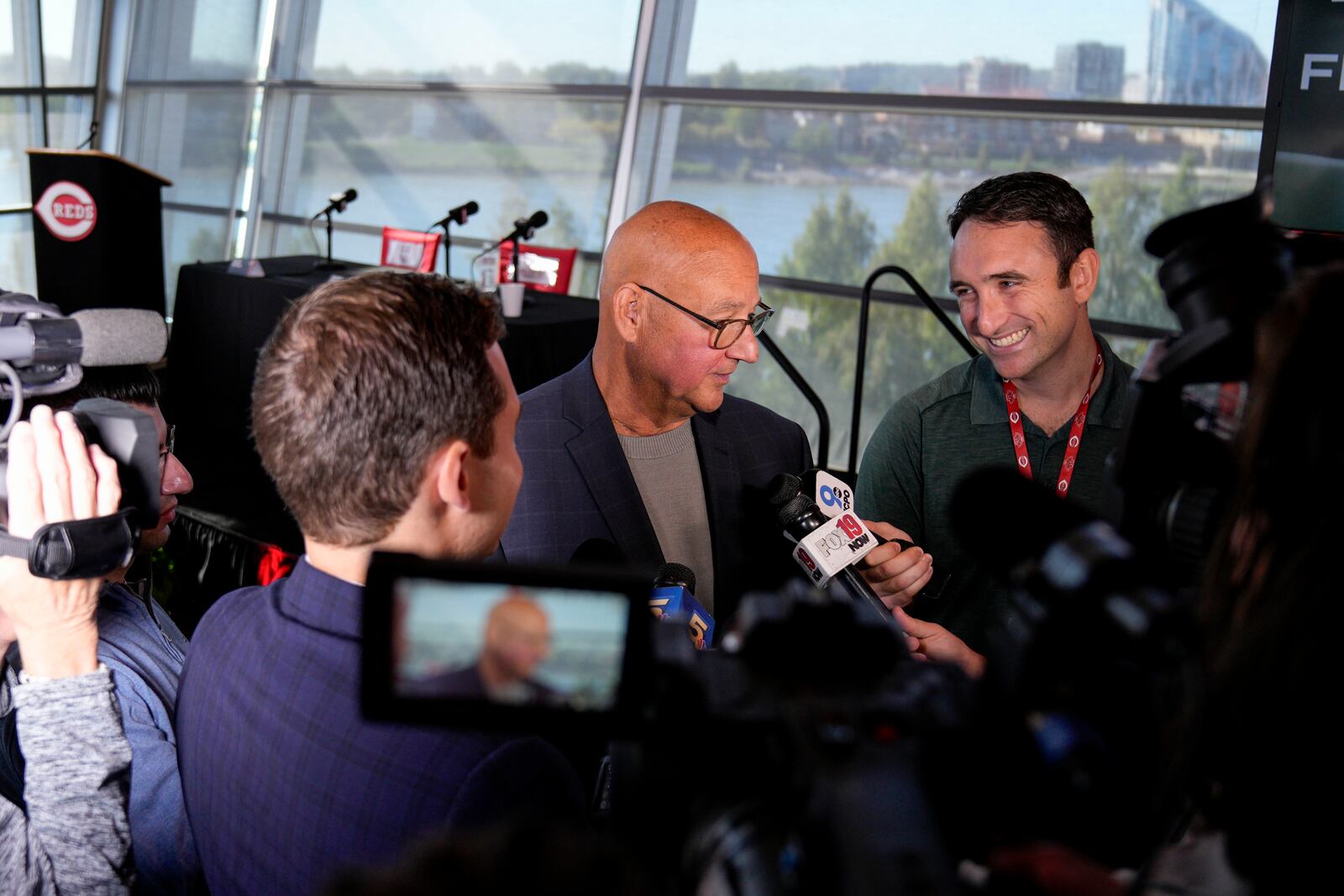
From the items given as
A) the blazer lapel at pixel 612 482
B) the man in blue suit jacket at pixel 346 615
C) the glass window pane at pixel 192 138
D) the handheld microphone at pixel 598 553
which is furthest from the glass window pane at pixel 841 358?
the man in blue suit jacket at pixel 346 615

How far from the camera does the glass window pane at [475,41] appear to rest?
311 inches

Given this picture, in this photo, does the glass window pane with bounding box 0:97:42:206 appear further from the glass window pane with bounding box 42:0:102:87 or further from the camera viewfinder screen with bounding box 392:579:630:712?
the camera viewfinder screen with bounding box 392:579:630:712

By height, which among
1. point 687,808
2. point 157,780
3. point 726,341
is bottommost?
point 157,780

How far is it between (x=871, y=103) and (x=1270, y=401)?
671 centimetres

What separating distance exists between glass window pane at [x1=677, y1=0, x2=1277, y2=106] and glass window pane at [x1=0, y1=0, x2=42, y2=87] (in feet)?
18.9

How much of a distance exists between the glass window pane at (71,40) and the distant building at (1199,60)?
30.0ft

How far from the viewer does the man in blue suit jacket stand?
1049 mm

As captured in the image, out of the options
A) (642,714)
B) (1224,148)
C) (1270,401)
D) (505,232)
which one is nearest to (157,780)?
(642,714)

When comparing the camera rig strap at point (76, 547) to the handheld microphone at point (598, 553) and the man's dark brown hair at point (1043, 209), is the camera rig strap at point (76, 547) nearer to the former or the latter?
the handheld microphone at point (598, 553)

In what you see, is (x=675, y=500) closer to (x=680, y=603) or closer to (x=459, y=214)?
(x=680, y=603)

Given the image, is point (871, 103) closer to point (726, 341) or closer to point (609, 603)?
point (726, 341)

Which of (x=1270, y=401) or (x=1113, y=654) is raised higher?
(x=1270, y=401)

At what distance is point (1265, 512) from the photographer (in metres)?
0.76

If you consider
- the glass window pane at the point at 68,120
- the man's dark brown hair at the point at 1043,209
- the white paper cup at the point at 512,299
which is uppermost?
the glass window pane at the point at 68,120
